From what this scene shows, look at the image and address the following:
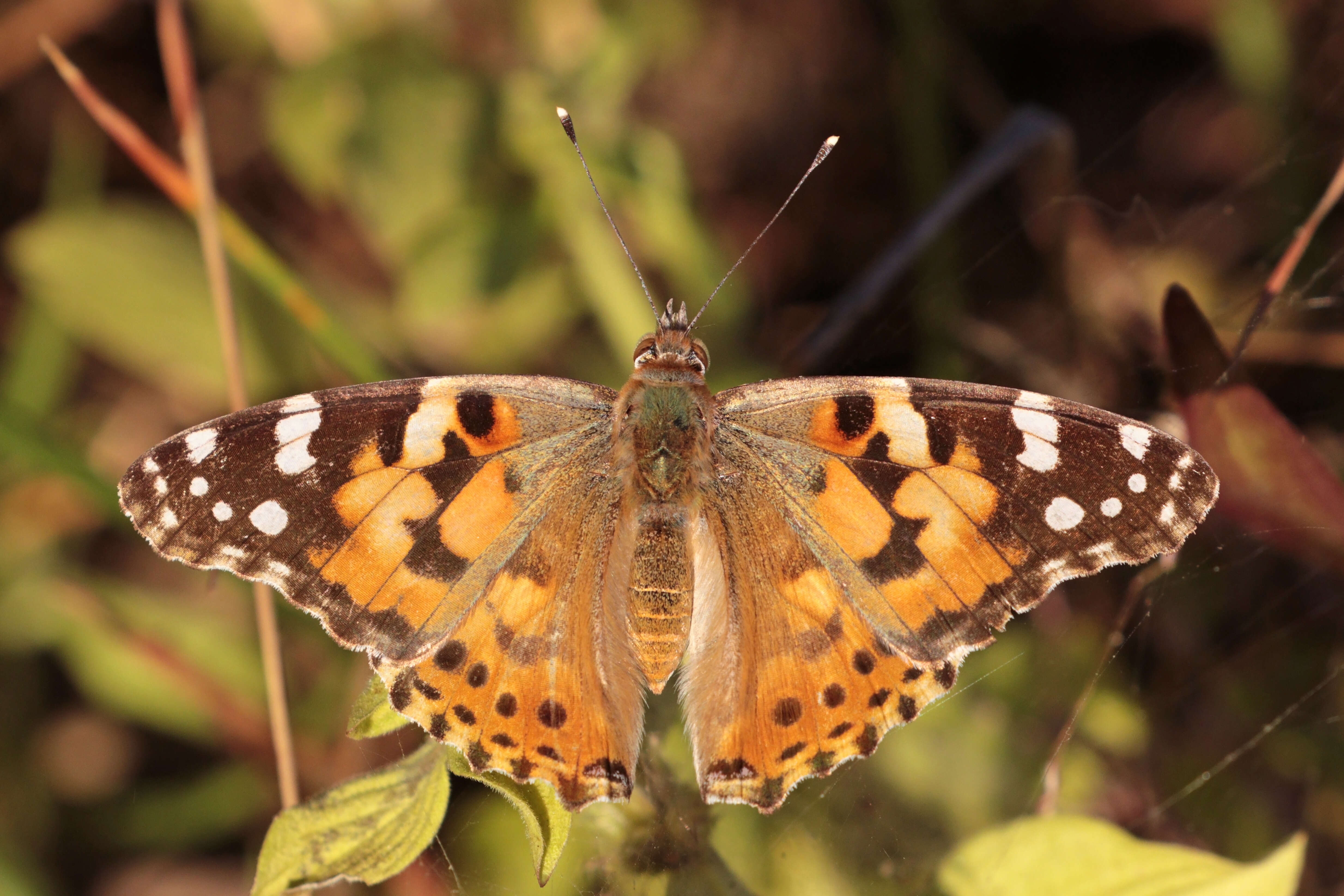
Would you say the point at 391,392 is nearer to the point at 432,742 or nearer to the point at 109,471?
the point at 432,742

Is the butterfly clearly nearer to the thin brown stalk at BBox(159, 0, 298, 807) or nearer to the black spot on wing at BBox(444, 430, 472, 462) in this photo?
the black spot on wing at BBox(444, 430, 472, 462)

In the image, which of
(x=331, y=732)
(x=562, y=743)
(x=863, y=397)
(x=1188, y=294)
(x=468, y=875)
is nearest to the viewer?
(x=562, y=743)

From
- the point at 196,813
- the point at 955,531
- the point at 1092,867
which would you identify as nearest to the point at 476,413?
the point at 955,531

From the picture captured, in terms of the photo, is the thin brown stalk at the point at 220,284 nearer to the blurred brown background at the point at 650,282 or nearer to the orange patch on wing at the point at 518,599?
the blurred brown background at the point at 650,282

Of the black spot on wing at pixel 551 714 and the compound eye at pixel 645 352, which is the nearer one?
the black spot on wing at pixel 551 714

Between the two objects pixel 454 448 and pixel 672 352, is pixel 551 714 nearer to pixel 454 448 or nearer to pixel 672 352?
pixel 454 448

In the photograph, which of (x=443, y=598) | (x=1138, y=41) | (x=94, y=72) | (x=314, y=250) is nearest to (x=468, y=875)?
(x=443, y=598)

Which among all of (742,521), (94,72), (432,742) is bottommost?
(432,742)

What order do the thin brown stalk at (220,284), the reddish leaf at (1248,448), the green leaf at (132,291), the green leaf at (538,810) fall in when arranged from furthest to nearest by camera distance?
the green leaf at (132,291), the thin brown stalk at (220,284), the reddish leaf at (1248,448), the green leaf at (538,810)

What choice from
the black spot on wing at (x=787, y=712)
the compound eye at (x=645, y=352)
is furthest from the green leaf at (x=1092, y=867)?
the compound eye at (x=645, y=352)
